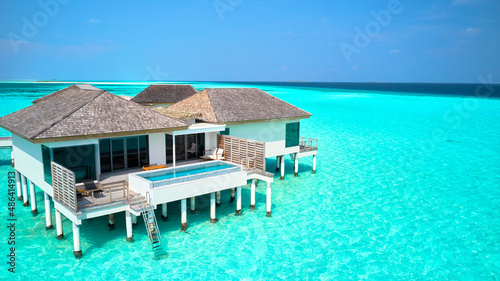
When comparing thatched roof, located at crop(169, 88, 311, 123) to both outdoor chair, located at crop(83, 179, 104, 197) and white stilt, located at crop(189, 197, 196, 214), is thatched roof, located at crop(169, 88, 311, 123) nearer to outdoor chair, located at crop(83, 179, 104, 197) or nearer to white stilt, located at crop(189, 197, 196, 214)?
white stilt, located at crop(189, 197, 196, 214)

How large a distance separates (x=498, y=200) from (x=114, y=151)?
19.9m

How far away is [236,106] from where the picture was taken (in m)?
20.5

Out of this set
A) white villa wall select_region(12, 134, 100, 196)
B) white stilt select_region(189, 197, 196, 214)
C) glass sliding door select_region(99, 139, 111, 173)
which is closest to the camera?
white villa wall select_region(12, 134, 100, 196)

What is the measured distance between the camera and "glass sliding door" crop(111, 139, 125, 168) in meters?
15.4

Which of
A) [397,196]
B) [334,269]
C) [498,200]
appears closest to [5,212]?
[334,269]

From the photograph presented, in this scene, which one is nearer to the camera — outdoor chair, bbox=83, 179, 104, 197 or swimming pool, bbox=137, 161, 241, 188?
outdoor chair, bbox=83, 179, 104, 197

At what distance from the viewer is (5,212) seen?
16656mm

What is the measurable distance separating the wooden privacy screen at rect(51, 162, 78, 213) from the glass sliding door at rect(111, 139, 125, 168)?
3039 mm

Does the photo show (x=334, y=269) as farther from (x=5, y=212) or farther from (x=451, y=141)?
(x=451, y=141)

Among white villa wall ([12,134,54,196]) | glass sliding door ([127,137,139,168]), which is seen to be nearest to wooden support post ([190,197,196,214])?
glass sliding door ([127,137,139,168])

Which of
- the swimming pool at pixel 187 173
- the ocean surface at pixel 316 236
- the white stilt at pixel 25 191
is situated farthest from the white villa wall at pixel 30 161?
the swimming pool at pixel 187 173

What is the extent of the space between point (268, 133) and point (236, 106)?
7.80ft

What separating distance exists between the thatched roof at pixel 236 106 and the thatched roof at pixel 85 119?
3659 mm

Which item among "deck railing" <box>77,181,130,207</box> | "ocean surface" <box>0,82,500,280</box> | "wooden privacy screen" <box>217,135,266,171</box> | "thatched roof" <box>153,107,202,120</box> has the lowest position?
"ocean surface" <box>0,82,500,280</box>
